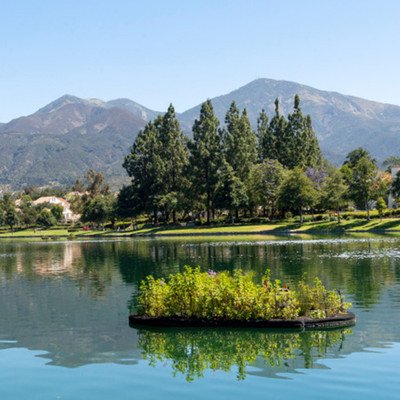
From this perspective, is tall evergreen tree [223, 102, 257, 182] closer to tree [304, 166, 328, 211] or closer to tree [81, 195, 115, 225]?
tree [304, 166, 328, 211]

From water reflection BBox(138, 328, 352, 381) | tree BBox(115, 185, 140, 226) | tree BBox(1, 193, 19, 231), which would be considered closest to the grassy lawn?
tree BBox(115, 185, 140, 226)

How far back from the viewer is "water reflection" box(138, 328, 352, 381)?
16688mm

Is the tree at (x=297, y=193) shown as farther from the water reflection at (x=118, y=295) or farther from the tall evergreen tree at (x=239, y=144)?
the water reflection at (x=118, y=295)

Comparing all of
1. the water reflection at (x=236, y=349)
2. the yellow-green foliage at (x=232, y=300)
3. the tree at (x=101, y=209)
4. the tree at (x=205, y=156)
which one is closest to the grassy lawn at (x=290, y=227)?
the tree at (x=205, y=156)

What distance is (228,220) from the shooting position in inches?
5034

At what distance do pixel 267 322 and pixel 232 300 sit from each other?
174 cm

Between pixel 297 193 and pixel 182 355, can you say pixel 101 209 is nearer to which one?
pixel 297 193

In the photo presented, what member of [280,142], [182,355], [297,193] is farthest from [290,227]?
[182,355]

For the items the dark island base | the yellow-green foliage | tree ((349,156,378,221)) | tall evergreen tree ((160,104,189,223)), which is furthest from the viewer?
tall evergreen tree ((160,104,189,223))

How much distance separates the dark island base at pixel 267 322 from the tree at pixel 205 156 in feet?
326

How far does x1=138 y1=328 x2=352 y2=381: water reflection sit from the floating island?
0.51 meters

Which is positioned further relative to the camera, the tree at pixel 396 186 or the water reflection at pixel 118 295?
the tree at pixel 396 186

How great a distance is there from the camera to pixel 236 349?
61.6 ft

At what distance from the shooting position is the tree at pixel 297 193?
11188cm
